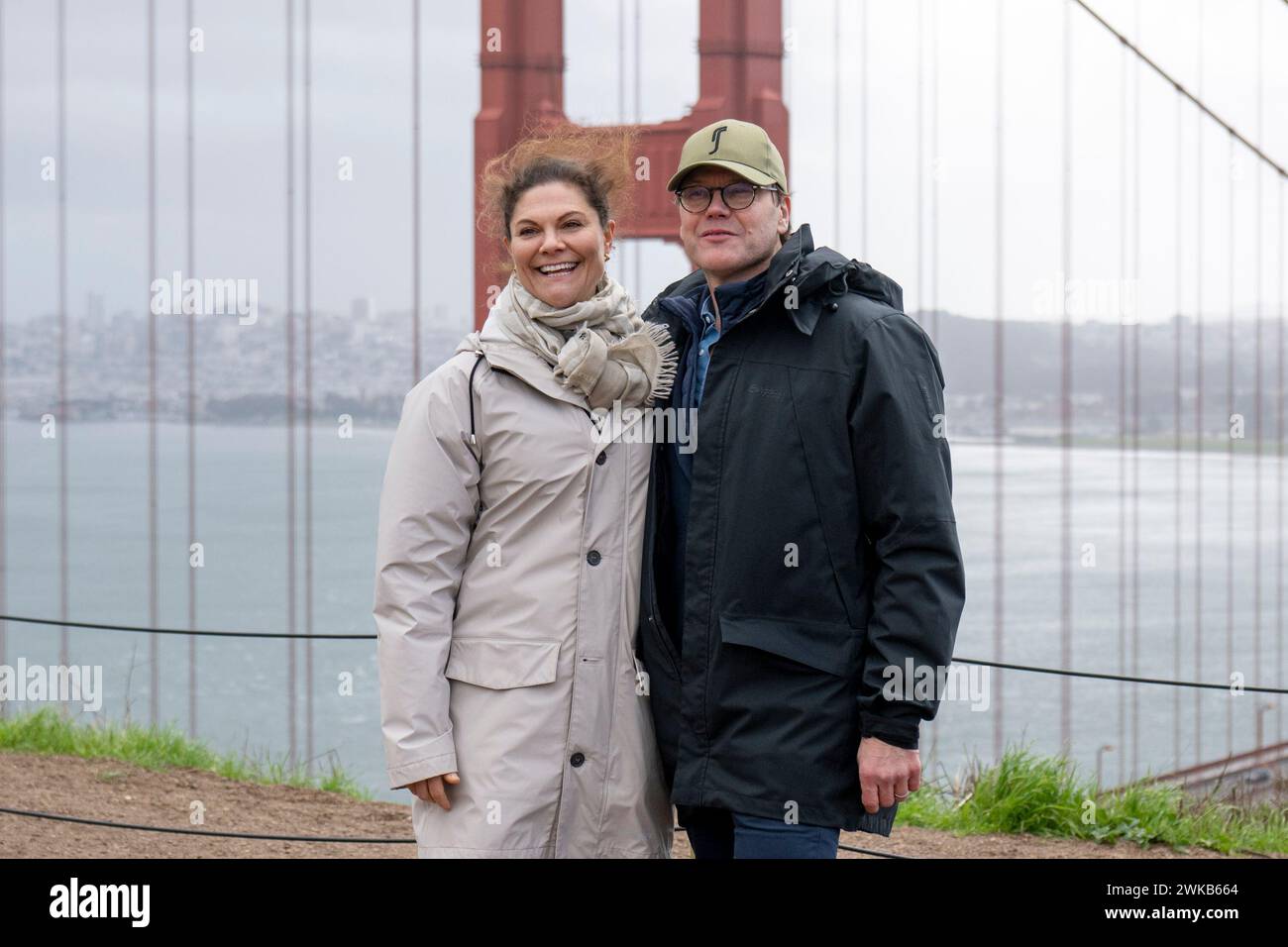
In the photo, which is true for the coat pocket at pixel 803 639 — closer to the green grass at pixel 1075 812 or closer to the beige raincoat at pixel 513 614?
the beige raincoat at pixel 513 614

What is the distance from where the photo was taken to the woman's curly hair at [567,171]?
198 centimetres

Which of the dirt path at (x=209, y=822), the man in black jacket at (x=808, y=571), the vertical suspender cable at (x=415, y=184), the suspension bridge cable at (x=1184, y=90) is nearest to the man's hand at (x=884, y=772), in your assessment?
the man in black jacket at (x=808, y=571)

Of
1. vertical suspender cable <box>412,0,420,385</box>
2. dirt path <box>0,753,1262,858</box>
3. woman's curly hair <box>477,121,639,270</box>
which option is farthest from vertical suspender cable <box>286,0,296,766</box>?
woman's curly hair <box>477,121,639,270</box>

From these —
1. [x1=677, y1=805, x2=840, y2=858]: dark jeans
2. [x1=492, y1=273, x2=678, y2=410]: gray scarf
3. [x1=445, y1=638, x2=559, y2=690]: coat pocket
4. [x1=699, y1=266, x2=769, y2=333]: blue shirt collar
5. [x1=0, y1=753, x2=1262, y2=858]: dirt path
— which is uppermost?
[x1=699, y1=266, x2=769, y2=333]: blue shirt collar

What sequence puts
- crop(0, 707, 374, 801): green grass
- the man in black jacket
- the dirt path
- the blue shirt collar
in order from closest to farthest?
the man in black jacket, the blue shirt collar, the dirt path, crop(0, 707, 374, 801): green grass

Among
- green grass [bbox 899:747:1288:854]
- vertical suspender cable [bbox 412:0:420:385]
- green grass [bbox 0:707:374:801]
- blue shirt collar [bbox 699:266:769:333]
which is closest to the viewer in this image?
blue shirt collar [bbox 699:266:769:333]

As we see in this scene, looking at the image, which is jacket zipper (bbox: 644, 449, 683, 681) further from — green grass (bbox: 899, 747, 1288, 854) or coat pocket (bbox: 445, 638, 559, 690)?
green grass (bbox: 899, 747, 1288, 854)

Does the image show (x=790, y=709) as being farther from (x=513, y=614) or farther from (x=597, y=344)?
(x=597, y=344)

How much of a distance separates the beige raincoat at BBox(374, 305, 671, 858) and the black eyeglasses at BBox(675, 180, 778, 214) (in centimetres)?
31

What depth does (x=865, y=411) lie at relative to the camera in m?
1.81

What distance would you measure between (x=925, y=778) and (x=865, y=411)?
2694 millimetres

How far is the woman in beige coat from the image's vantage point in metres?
1.85

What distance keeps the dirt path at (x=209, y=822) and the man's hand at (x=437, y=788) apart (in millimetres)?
1530
